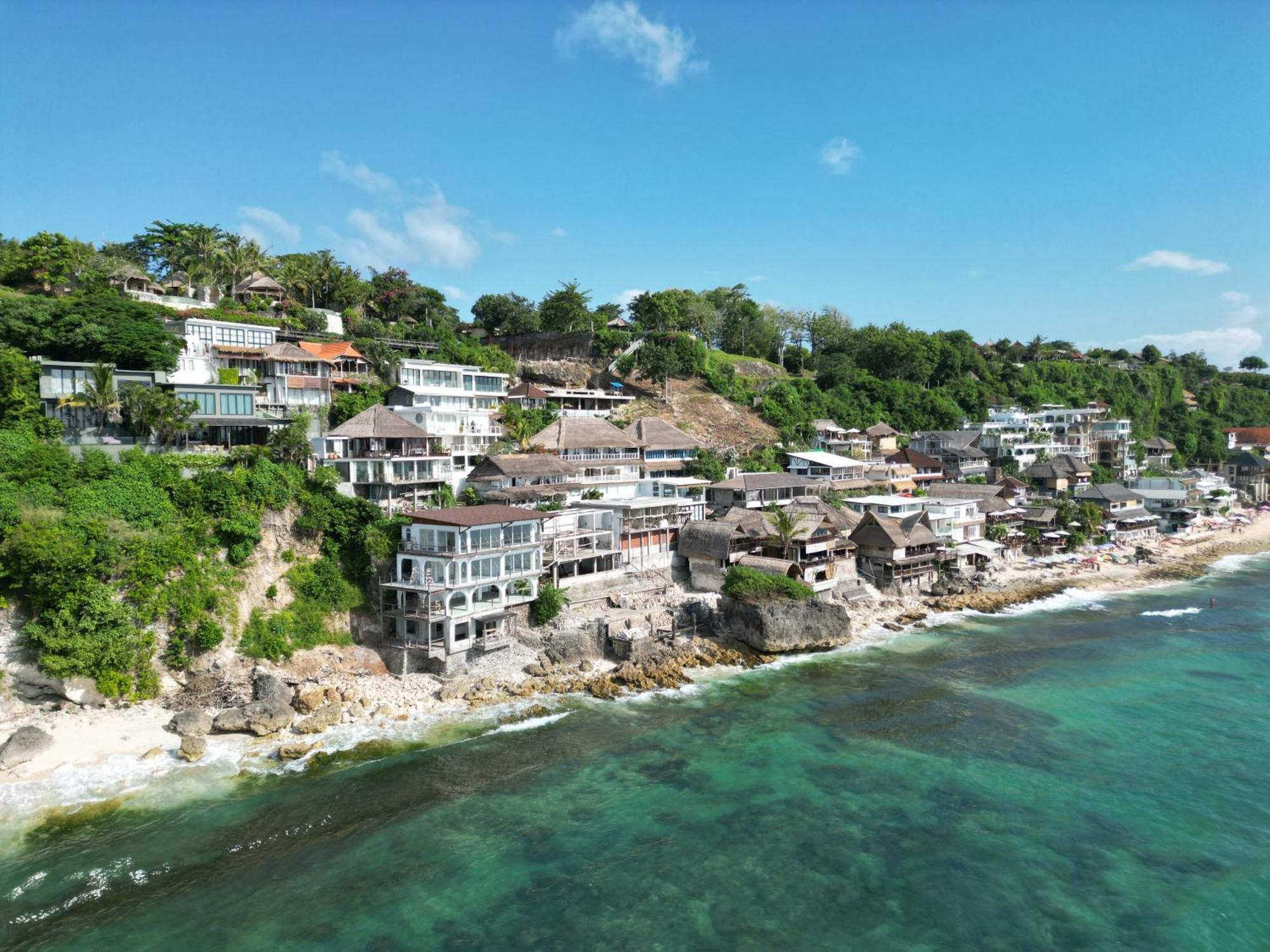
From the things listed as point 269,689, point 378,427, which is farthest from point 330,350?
point 269,689

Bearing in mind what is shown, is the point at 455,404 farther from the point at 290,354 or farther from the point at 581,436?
the point at 290,354

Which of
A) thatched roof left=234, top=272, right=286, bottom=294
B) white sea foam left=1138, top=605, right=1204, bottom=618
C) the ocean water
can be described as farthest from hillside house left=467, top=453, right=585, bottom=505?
white sea foam left=1138, top=605, right=1204, bottom=618

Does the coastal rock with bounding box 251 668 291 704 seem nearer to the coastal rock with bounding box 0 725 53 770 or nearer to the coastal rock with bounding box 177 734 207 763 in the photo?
the coastal rock with bounding box 177 734 207 763

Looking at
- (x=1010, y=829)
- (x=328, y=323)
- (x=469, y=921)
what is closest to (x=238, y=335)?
(x=328, y=323)

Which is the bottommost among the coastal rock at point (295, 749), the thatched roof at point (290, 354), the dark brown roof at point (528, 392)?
the coastal rock at point (295, 749)

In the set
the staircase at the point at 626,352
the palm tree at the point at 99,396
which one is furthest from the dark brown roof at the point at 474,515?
the staircase at the point at 626,352

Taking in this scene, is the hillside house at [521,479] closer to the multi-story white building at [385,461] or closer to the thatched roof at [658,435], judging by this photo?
the multi-story white building at [385,461]
